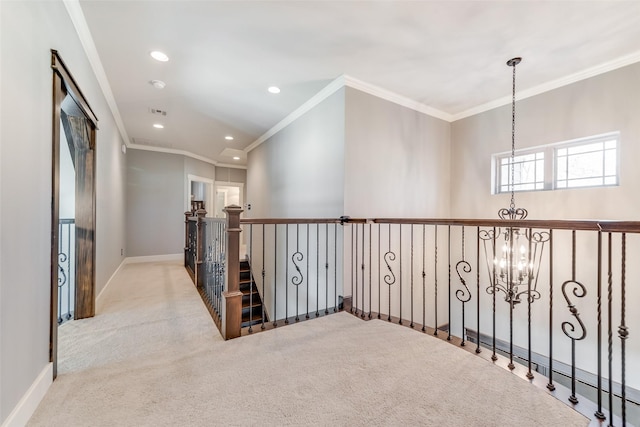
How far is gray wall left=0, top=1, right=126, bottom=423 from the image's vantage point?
1.21m

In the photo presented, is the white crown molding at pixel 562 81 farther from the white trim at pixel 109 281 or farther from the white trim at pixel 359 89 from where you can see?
the white trim at pixel 109 281

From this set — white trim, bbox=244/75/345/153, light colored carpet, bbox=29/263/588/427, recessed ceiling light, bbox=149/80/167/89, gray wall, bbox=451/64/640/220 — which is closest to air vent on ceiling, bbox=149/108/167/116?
recessed ceiling light, bbox=149/80/167/89

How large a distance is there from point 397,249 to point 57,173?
3.42 m

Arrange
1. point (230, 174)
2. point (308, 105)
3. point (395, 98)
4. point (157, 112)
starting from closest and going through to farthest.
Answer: point (395, 98)
point (308, 105)
point (157, 112)
point (230, 174)

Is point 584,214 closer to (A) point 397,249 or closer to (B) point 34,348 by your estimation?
(A) point 397,249

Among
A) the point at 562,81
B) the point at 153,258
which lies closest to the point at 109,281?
the point at 153,258

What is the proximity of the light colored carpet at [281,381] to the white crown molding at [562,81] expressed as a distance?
11.1 ft

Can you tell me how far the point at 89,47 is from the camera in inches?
97.7

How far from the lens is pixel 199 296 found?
3418 millimetres

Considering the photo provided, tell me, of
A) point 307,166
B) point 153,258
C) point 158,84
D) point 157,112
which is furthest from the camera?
point 153,258

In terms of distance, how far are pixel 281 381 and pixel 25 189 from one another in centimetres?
178

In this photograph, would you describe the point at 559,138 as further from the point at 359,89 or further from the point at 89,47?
the point at 89,47

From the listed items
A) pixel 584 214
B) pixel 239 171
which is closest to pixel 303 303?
pixel 584 214

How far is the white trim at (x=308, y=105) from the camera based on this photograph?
3.20 metres
